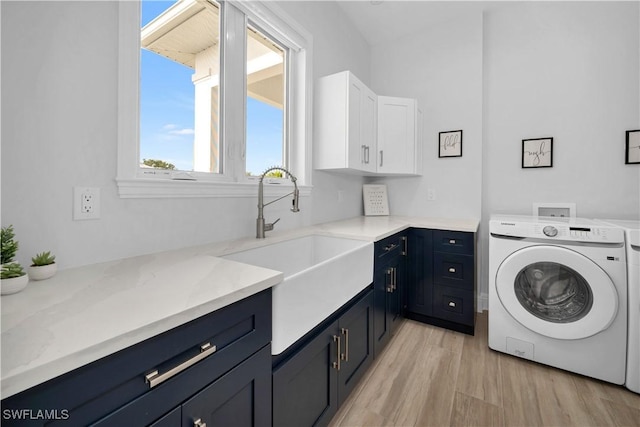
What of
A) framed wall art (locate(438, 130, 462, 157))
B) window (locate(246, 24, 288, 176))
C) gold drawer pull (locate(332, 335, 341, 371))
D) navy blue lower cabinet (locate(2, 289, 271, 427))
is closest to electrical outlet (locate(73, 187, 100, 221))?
navy blue lower cabinet (locate(2, 289, 271, 427))

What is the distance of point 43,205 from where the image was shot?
0.92 meters

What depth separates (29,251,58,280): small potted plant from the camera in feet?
2.72

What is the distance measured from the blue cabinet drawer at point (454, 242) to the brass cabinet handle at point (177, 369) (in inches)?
78.4

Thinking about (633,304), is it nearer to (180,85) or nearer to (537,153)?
(537,153)

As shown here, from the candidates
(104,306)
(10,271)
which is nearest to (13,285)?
(10,271)

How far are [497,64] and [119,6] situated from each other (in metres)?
3.01

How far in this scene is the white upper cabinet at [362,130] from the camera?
7.14 ft

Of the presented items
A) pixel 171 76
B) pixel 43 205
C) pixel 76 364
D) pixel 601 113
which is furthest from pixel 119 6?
pixel 601 113

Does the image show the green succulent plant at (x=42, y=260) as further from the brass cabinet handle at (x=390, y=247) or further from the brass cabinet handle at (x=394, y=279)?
the brass cabinet handle at (x=394, y=279)

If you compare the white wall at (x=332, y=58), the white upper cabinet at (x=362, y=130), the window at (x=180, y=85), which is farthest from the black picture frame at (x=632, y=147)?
the window at (x=180, y=85)

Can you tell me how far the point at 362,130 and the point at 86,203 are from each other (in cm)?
195

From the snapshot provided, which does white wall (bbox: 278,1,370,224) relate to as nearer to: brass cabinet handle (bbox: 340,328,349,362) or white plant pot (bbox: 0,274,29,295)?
brass cabinet handle (bbox: 340,328,349,362)

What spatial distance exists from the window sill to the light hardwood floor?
51.7 inches

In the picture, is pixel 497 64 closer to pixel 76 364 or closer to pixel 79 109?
pixel 79 109
